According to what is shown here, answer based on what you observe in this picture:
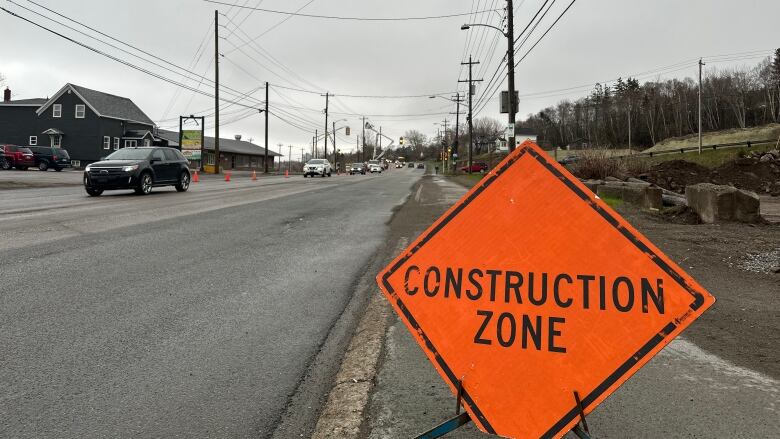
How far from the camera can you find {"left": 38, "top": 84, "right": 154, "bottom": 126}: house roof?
2036 inches

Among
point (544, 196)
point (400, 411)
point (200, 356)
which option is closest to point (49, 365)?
point (200, 356)

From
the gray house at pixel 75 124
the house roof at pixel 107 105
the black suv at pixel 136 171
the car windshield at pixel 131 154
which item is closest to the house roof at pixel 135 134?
the gray house at pixel 75 124

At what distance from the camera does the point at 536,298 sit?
239cm

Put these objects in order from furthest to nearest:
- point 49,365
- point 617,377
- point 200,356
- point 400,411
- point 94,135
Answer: point 94,135 → point 200,356 → point 49,365 → point 400,411 → point 617,377

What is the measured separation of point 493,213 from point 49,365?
3.08 m

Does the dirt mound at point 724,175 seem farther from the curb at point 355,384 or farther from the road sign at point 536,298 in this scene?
the road sign at point 536,298

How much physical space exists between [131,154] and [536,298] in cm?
1758

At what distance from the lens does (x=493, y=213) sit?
8.43 ft

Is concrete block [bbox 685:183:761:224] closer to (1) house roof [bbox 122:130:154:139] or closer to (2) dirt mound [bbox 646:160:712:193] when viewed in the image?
(2) dirt mound [bbox 646:160:712:193]

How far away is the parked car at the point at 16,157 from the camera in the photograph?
1395 inches

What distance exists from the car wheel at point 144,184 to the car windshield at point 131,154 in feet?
2.11

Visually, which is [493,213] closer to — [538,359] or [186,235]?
[538,359]

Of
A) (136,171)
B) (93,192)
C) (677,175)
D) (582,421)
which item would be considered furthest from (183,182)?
(677,175)

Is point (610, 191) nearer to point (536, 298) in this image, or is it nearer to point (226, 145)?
point (536, 298)
